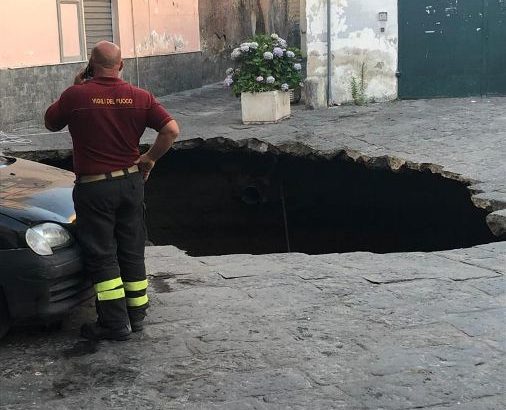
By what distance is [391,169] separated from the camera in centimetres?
1014

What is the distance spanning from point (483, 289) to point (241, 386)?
232cm

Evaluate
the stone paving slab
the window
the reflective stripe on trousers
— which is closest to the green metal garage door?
the window

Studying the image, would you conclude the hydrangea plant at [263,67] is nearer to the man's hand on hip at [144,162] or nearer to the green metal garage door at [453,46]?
the green metal garage door at [453,46]

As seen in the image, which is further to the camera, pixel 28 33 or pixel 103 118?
pixel 28 33

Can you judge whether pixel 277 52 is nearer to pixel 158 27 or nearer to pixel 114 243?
pixel 158 27

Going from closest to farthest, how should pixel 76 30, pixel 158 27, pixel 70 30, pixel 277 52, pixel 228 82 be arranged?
pixel 277 52
pixel 228 82
pixel 70 30
pixel 76 30
pixel 158 27

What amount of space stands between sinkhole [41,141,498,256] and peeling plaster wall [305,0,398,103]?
9.94 ft

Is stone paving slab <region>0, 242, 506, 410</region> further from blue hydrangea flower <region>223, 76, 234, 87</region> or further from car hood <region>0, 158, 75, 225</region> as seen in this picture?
blue hydrangea flower <region>223, 76, 234, 87</region>

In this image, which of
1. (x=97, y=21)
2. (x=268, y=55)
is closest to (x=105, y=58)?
(x=268, y=55)

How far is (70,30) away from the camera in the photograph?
15.2 meters

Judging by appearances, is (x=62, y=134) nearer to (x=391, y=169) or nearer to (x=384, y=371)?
(x=391, y=169)

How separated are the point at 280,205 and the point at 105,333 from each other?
29.7 ft

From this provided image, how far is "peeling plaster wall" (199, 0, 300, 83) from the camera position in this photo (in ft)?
74.0

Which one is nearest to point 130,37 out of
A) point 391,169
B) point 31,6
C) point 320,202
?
point 31,6
